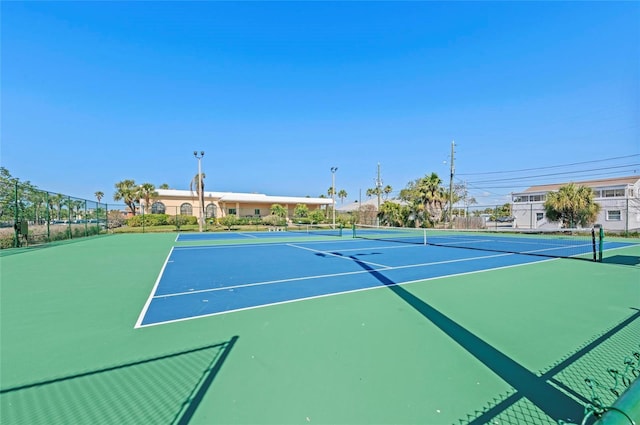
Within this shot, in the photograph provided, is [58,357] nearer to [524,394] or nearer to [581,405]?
[524,394]

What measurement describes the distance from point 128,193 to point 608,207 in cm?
5193

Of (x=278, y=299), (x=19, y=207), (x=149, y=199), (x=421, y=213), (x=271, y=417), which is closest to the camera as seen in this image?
(x=271, y=417)

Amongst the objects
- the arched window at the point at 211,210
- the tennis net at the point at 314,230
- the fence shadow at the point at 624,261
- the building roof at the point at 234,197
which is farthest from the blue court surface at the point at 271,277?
the arched window at the point at 211,210

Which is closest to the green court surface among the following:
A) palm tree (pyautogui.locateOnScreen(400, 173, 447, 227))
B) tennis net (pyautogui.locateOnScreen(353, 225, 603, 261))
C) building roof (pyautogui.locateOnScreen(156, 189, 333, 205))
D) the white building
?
tennis net (pyautogui.locateOnScreen(353, 225, 603, 261))

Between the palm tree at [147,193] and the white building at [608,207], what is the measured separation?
42205 millimetres

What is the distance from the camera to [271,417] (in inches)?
85.8

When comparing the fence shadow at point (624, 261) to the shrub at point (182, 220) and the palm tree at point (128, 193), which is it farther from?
the palm tree at point (128, 193)

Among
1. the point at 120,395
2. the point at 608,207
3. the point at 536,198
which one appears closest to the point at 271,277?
the point at 120,395

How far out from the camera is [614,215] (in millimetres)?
25531

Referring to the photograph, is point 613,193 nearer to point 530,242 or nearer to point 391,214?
point 391,214

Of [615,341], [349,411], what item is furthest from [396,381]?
[615,341]

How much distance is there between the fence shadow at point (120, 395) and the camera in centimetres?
220

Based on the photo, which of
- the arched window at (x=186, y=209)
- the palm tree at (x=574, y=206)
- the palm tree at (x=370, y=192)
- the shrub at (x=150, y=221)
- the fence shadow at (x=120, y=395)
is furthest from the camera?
the palm tree at (x=370, y=192)

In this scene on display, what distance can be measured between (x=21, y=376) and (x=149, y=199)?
4102 centimetres
